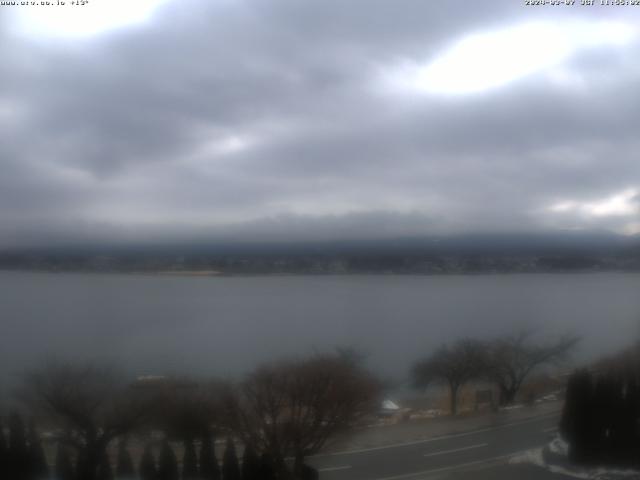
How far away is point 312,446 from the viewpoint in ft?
7.40

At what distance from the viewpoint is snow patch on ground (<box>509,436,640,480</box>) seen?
2.64m

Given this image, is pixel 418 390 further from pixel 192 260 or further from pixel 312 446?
pixel 192 260

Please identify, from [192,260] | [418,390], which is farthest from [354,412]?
[192,260]

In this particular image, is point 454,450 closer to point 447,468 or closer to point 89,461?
point 447,468

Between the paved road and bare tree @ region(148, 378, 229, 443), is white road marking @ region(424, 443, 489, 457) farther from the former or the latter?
bare tree @ region(148, 378, 229, 443)

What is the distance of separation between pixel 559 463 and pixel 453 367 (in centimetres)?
71

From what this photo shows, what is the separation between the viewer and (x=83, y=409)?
2.16 m

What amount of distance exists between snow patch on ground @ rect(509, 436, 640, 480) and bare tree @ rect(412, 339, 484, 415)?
1.50ft

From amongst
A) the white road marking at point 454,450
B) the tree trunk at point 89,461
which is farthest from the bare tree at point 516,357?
the tree trunk at point 89,461

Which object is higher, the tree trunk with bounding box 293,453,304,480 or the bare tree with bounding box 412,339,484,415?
the bare tree with bounding box 412,339,484,415

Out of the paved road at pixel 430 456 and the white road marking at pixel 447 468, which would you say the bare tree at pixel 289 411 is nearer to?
the paved road at pixel 430 456

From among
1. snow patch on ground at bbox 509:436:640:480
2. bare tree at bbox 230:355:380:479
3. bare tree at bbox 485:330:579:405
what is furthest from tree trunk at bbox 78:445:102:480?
snow patch on ground at bbox 509:436:640:480

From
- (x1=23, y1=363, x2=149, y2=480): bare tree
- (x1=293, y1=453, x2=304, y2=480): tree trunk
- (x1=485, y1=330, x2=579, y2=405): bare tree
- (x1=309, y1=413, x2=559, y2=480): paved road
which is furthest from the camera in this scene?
(x1=485, y1=330, x2=579, y2=405): bare tree

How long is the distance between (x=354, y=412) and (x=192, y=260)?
2.79ft
